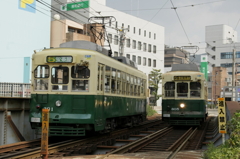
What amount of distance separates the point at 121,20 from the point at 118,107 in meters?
44.8

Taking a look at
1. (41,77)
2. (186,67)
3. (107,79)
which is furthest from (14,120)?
(186,67)

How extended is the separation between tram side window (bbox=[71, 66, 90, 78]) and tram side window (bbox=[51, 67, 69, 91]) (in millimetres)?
208

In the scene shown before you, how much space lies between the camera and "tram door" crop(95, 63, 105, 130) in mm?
11820

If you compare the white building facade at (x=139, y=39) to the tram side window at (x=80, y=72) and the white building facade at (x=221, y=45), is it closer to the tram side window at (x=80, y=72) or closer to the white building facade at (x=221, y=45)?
the white building facade at (x=221, y=45)

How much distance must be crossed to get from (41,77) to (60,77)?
2.06ft

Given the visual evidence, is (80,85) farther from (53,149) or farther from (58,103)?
(53,149)

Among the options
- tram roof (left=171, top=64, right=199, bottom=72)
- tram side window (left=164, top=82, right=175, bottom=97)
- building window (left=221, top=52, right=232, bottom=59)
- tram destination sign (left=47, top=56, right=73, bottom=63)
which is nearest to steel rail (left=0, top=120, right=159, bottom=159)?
tram destination sign (left=47, top=56, right=73, bottom=63)

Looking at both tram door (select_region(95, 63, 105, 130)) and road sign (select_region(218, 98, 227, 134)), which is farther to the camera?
tram door (select_region(95, 63, 105, 130))

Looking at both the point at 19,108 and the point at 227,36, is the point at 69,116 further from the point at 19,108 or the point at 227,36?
the point at 227,36

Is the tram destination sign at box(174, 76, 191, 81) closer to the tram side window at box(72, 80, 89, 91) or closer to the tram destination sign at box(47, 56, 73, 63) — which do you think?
the tram side window at box(72, 80, 89, 91)

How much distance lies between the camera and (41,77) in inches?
464

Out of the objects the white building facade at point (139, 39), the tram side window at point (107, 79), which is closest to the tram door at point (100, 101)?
the tram side window at point (107, 79)

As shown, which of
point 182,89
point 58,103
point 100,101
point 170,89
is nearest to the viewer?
point 58,103

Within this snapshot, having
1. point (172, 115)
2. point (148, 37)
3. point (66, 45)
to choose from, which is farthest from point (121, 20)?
point (66, 45)
